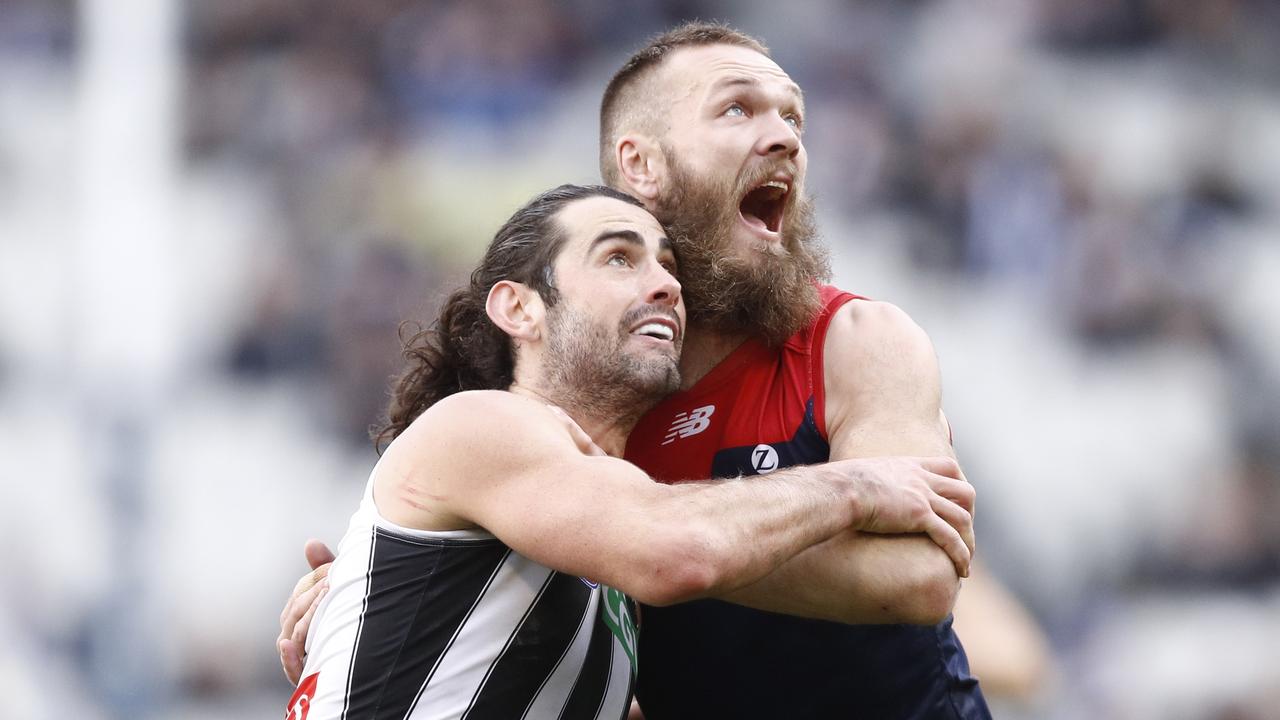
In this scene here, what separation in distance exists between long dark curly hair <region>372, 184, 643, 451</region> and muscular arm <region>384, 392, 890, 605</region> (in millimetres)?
681

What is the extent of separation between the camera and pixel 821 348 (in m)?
4.41

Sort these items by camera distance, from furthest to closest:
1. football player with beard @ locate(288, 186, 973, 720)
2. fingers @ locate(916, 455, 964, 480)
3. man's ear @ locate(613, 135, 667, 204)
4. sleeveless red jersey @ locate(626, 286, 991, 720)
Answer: man's ear @ locate(613, 135, 667, 204) < sleeveless red jersey @ locate(626, 286, 991, 720) < fingers @ locate(916, 455, 964, 480) < football player with beard @ locate(288, 186, 973, 720)

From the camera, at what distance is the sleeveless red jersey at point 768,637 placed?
4.22 meters

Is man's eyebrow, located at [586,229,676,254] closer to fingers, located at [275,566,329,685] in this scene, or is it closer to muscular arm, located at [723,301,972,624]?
muscular arm, located at [723,301,972,624]

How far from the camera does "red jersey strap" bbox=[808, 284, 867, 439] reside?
4.28 meters

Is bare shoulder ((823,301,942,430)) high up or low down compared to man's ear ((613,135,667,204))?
down

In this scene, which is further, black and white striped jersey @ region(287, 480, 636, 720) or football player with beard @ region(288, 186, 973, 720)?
black and white striped jersey @ region(287, 480, 636, 720)

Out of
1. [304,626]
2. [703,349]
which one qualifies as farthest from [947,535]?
[304,626]

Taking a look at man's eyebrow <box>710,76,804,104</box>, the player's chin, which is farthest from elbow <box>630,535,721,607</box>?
man's eyebrow <box>710,76,804,104</box>

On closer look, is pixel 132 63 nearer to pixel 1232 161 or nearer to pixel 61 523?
pixel 61 523

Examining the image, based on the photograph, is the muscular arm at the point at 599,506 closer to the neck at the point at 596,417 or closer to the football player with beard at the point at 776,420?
the football player with beard at the point at 776,420

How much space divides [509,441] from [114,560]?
5.95 m

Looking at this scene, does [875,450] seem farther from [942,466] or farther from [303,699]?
[303,699]

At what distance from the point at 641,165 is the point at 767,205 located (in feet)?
1.52
